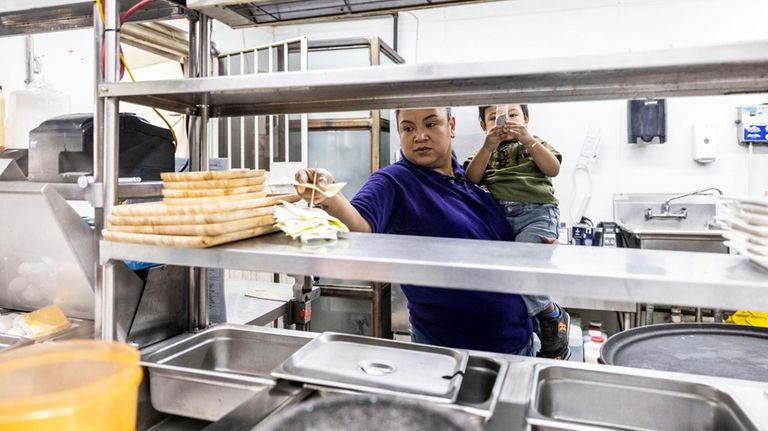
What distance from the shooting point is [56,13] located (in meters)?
1.41

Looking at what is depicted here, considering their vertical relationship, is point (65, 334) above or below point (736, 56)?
below

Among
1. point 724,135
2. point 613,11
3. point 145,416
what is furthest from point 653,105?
point 145,416

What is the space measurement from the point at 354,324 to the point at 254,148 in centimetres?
168

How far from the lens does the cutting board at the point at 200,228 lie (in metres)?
0.96

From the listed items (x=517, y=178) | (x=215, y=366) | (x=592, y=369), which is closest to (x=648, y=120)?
(x=517, y=178)

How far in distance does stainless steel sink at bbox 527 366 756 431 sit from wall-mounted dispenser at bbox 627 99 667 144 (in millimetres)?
3266

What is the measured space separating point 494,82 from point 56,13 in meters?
1.30

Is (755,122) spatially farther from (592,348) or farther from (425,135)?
(425,135)

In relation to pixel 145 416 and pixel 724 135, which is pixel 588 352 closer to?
pixel 724 135

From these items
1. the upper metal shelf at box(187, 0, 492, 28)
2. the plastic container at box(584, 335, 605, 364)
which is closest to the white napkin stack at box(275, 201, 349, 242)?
the upper metal shelf at box(187, 0, 492, 28)

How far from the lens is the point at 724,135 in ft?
12.4

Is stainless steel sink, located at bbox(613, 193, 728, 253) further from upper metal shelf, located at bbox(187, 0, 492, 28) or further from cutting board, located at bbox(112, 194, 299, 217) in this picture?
cutting board, located at bbox(112, 194, 299, 217)

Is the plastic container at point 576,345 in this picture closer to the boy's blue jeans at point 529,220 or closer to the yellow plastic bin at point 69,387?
the boy's blue jeans at point 529,220

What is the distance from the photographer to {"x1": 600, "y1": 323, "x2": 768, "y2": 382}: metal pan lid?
1130 millimetres
